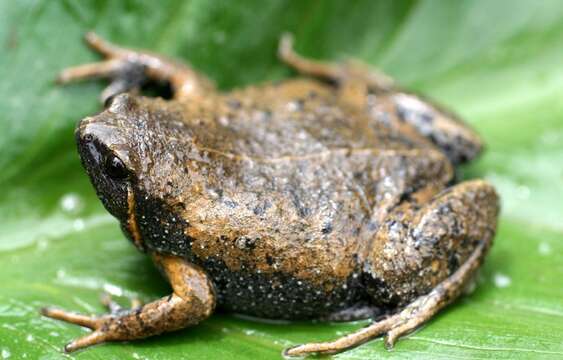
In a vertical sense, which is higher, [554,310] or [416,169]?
[416,169]

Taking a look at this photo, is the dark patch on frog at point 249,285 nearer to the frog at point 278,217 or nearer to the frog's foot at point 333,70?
the frog at point 278,217

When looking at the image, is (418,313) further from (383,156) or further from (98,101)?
(98,101)

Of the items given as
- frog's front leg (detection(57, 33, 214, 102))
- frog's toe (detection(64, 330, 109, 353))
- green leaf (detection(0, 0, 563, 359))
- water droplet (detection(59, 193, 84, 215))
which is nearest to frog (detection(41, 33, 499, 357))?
frog's toe (detection(64, 330, 109, 353))

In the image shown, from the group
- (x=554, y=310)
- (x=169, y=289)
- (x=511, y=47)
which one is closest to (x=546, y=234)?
(x=554, y=310)

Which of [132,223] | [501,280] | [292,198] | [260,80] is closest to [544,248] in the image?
[501,280]

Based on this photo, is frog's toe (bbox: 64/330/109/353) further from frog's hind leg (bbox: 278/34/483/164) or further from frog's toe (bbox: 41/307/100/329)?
frog's hind leg (bbox: 278/34/483/164)

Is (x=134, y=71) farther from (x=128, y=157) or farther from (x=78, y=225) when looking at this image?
(x=128, y=157)
